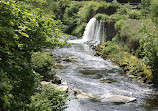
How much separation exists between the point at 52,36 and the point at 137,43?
13.3 m

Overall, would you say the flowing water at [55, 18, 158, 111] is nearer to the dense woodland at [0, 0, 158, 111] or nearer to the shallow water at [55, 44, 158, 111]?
the shallow water at [55, 44, 158, 111]

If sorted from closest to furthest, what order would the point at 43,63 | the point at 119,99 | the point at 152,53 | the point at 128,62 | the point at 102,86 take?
the point at 119,99, the point at 43,63, the point at 102,86, the point at 152,53, the point at 128,62

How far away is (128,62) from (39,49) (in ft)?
40.2

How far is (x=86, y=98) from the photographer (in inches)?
408

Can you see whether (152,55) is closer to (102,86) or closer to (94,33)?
(102,86)

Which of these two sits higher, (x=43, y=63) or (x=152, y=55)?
(x=152, y=55)

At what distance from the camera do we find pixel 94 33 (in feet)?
98.6

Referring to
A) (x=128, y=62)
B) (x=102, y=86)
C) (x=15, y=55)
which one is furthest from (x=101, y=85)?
(x=15, y=55)

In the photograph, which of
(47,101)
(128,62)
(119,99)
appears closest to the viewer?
(47,101)

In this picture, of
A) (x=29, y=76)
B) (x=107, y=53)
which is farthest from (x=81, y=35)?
(x=29, y=76)

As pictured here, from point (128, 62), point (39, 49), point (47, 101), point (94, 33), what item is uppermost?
point (39, 49)

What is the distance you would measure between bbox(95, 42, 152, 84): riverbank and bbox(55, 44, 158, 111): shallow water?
62 centimetres

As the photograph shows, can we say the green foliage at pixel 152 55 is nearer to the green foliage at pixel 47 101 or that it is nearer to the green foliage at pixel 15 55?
the green foliage at pixel 47 101

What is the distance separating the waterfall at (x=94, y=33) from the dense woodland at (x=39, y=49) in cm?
114
